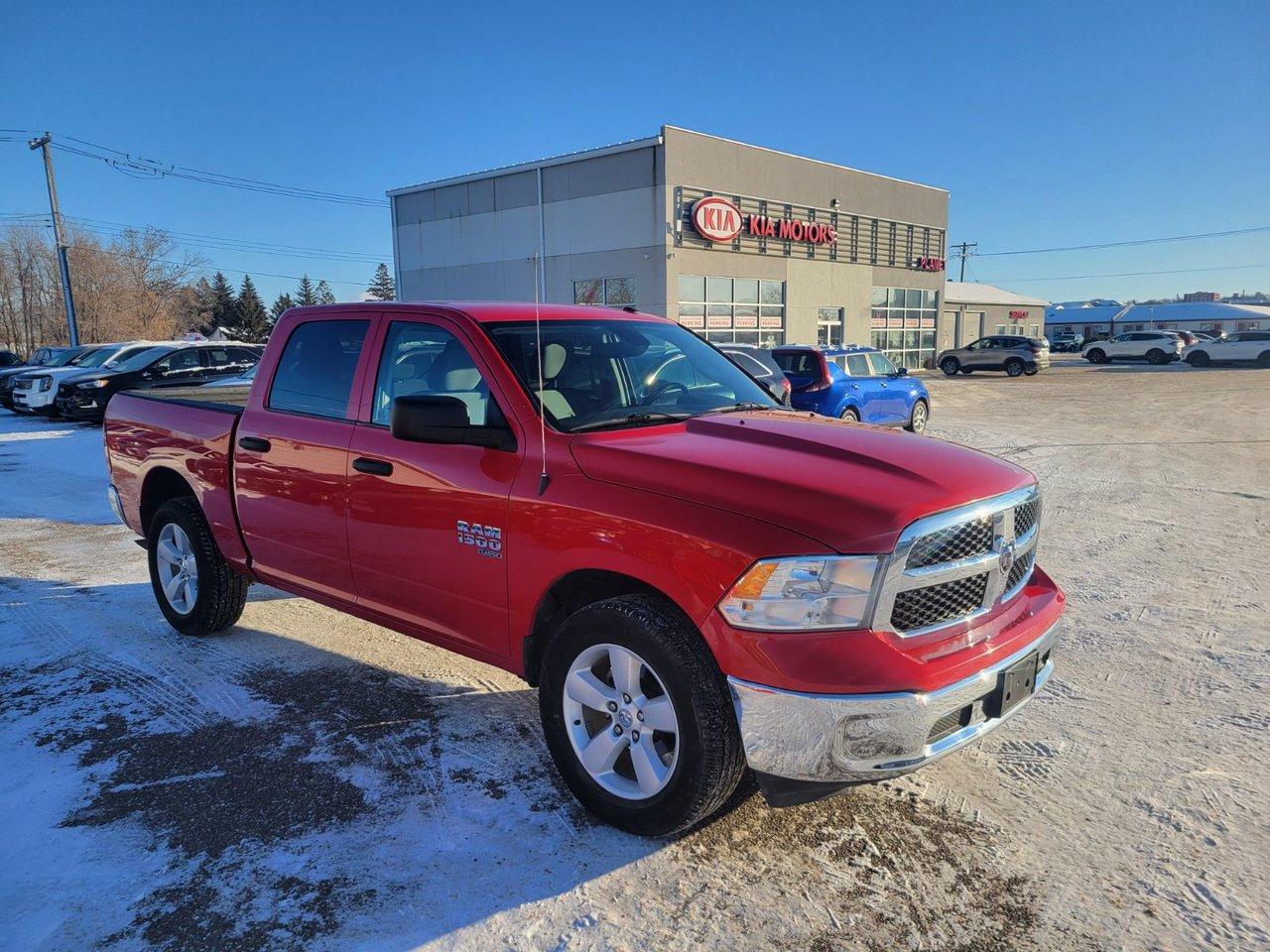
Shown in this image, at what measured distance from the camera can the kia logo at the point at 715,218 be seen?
91.7ft

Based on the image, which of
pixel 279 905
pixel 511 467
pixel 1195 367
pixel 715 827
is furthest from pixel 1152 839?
pixel 1195 367

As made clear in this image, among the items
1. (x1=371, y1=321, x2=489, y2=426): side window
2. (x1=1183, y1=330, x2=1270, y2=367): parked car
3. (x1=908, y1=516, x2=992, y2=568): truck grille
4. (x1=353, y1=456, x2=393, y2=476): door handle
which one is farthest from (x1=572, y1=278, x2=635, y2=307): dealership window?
(x1=1183, y1=330, x2=1270, y2=367): parked car

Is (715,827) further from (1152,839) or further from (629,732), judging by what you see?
(1152,839)

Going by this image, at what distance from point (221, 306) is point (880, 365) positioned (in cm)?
7507

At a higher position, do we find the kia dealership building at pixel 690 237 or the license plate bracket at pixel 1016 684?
the kia dealership building at pixel 690 237

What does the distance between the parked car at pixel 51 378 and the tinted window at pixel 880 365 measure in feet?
53.8

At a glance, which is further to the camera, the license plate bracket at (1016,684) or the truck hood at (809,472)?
the license plate bracket at (1016,684)

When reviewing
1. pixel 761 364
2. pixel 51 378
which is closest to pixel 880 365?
pixel 761 364

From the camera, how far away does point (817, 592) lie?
2408 mm

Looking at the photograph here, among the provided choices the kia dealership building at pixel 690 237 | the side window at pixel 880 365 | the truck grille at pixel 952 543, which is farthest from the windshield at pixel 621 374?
the kia dealership building at pixel 690 237

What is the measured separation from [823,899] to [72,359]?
82.6 feet

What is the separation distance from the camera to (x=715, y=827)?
2973mm

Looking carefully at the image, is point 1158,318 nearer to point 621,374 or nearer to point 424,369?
point 621,374

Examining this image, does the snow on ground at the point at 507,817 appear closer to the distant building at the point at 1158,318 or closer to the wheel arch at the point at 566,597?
the wheel arch at the point at 566,597
